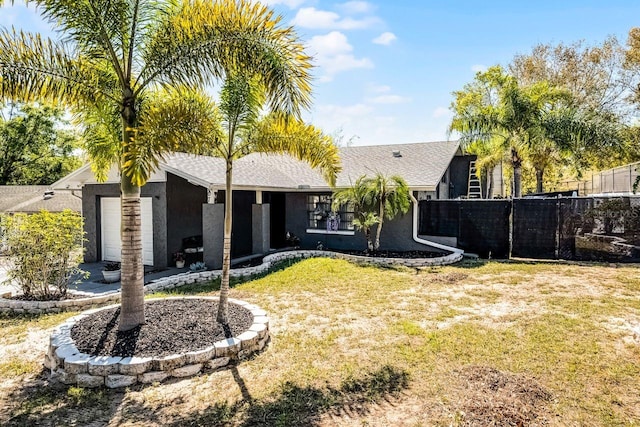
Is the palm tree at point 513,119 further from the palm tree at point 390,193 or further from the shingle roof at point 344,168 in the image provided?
the palm tree at point 390,193

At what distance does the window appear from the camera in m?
15.6

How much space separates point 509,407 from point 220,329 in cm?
395

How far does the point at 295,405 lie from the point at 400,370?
1.53 m

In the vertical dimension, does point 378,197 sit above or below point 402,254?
above

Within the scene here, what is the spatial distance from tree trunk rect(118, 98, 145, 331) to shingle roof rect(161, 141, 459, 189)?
518 cm

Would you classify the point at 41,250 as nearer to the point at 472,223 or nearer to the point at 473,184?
the point at 472,223

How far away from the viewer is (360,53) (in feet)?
46.7

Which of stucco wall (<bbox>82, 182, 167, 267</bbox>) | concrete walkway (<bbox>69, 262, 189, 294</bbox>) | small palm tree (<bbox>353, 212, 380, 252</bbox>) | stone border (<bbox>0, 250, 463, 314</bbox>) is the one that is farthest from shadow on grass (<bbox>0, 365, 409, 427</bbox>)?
small palm tree (<bbox>353, 212, 380, 252</bbox>)

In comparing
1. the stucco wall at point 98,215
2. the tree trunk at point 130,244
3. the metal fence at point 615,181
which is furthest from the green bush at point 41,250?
the metal fence at point 615,181

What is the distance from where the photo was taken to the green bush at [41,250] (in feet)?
27.0

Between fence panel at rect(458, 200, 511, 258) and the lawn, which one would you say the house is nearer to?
fence panel at rect(458, 200, 511, 258)

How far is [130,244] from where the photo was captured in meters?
5.73

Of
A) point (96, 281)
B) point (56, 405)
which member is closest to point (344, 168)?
point (96, 281)

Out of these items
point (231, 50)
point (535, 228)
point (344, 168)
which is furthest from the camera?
point (344, 168)
